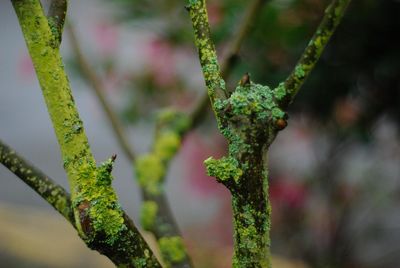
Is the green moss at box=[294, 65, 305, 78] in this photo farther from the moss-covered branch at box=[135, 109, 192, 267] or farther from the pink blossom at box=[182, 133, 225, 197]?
the pink blossom at box=[182, 133, 225, 197]

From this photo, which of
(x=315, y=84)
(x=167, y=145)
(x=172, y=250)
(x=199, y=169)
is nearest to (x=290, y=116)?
(x=315, y=84)

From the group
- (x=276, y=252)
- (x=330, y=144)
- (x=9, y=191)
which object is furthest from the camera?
(x=9, y=191)

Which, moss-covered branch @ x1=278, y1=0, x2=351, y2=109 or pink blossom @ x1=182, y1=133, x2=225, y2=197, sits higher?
pink blossom @ x1=182, y1=133, x2=225, y2=197

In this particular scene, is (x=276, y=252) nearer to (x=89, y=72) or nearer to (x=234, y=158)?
(x=89, y=72)

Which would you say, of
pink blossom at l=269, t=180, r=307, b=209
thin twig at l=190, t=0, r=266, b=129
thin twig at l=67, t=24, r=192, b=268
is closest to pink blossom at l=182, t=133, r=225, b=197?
pink blossom at l=269, t=180, r=307, b=209

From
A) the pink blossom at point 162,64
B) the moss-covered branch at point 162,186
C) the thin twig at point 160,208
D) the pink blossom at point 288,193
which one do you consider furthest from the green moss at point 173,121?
the pink blossom at point 288,193

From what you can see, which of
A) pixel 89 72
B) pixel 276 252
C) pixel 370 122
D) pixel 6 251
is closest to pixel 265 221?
pixel 89 72

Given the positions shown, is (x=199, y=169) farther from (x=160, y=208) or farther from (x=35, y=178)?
(x=35, y=178)
